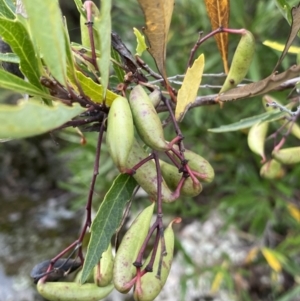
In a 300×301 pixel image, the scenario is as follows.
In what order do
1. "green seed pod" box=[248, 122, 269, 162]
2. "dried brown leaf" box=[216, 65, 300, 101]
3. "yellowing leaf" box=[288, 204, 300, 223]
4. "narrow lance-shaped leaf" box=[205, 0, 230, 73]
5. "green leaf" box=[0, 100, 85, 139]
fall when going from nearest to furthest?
"green leaf" box=[0, 100, 85, 139] < "dried brown leaf" box=[216, 65, 300, 101] < "narrow lance-shaped leaf" box=[205, 0, 230, 73] < "green seed pod" box=[248, 122, 269, 162] < "yellowing leaf" box=[288, 204, 300, 223]

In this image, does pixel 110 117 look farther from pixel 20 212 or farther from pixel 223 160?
pixel 20 212

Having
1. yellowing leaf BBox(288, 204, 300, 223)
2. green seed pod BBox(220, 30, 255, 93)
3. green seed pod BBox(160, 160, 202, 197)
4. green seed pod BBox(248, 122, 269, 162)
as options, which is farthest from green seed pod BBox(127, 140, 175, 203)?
yellowing leaf BBox(288, 204, 300, 223)

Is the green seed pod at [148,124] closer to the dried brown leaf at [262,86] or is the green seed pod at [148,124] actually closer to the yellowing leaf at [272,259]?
the dried brown leaf at [262,86]

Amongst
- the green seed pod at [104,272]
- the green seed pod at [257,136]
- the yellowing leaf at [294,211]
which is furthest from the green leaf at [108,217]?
the yellowing leaf at [294,211]

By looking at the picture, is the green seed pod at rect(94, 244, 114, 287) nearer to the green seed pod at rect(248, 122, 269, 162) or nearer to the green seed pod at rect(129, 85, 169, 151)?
the green seed pod at rect(129, 85, 169, 151)

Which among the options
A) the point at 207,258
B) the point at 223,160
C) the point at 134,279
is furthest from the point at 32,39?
the point at 207,258

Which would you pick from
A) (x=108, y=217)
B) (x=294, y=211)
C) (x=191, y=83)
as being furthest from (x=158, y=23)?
(x=294, y=211)

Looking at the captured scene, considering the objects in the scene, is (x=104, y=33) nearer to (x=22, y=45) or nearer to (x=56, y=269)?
(x=22, y=45)
